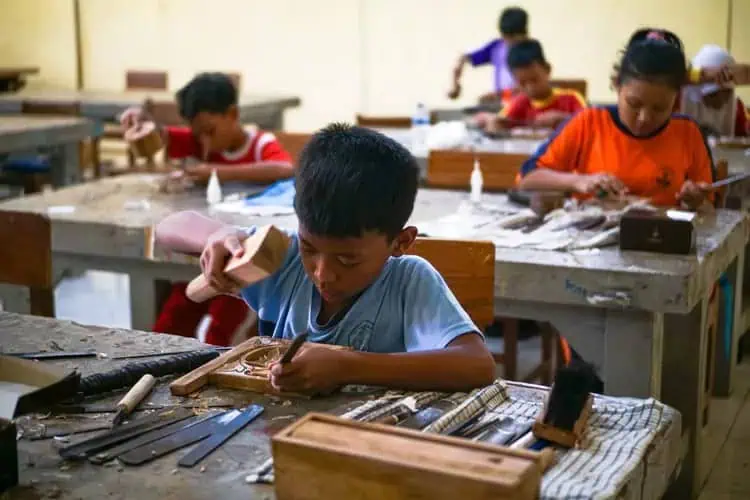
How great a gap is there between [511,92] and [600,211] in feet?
11.1

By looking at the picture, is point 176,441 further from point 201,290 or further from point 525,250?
point 525,250

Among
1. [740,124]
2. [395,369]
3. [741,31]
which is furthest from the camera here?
[741,31]

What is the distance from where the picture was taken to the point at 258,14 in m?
9.35

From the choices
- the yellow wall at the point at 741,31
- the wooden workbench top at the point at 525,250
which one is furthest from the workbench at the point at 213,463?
the yellow wall at the point at 741,31

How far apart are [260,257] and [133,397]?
296mm

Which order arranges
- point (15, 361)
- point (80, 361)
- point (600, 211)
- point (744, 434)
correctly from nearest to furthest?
point (15, 361) < point (80, 361) < point (600, 211) < point (744, 434)

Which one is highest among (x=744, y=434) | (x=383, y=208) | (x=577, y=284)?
(x=383, y=208)

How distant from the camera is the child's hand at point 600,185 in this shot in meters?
Result: 3.33

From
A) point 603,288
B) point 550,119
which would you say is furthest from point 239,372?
point 550,119

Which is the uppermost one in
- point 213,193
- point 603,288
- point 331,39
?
point 331,39

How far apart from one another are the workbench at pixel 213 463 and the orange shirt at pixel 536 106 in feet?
13.6

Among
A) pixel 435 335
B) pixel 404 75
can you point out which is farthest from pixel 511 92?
pixel 435 335

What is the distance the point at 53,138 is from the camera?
588 centimetres

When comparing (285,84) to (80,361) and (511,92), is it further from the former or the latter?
(80,361)
